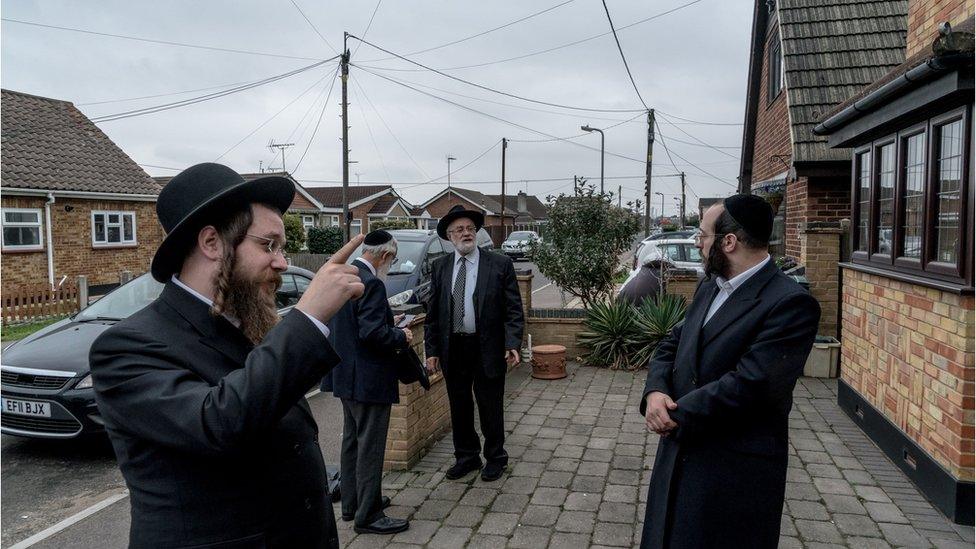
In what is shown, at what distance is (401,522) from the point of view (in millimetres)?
4242

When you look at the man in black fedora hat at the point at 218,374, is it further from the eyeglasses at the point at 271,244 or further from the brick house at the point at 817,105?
the brick house at the point at 817,105

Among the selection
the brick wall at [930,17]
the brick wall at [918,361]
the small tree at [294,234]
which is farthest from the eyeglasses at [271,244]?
the small tree at [294,234]

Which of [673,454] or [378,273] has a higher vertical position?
[378,273]

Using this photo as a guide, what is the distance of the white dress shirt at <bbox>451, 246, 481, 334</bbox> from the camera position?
17.0 ft

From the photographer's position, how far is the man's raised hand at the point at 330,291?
1.66 meters

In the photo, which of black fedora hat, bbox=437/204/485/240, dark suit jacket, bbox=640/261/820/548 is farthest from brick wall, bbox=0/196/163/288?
dark suit jacket, bbox=640/261/820/548

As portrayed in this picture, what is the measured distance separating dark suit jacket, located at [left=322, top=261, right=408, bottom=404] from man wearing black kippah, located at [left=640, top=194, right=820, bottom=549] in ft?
6.11

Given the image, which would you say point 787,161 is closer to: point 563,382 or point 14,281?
point 563,382

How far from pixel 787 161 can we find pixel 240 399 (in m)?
10.2

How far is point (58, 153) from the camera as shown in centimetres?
2055

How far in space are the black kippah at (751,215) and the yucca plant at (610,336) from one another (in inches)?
245

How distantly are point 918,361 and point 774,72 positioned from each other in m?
8.10

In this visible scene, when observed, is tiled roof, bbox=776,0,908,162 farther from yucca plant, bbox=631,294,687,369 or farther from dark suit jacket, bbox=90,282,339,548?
dark suit jacket, bbox=90,282,339,548

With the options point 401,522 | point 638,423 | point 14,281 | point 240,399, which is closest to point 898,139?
point 638,423
